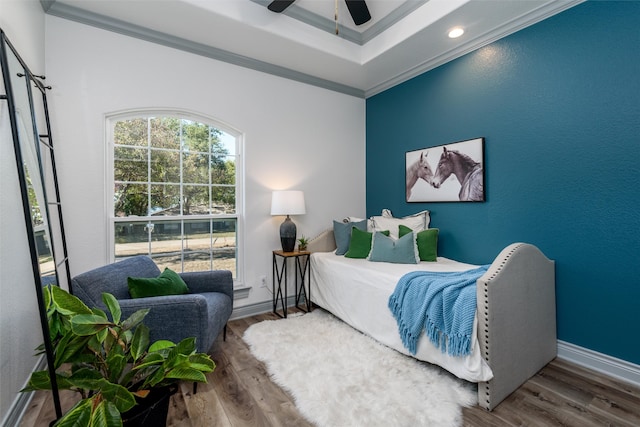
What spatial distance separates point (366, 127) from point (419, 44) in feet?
4.58

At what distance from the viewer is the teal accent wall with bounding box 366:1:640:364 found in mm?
2080

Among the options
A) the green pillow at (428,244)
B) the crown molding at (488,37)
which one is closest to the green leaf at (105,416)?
the green pillow at (428,244)

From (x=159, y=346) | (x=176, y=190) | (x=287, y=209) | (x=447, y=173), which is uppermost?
(x=447, y=173)

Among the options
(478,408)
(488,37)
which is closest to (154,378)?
(478,408)

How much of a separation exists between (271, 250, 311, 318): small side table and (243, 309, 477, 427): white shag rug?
0.58 metres

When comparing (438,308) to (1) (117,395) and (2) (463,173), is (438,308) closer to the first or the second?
(2) (463,173)

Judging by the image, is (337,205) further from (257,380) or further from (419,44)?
(257,380)

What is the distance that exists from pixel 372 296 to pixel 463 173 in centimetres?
154

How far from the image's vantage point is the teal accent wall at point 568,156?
6.82ft

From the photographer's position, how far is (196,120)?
9.98 feet

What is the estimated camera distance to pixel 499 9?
8.00 ft

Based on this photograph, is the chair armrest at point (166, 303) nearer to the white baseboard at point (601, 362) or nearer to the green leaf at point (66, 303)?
the green leaf at point (66, 303)

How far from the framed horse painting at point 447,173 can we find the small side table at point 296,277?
4.77 feet

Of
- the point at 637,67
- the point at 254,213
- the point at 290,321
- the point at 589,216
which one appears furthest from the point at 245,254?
the point at 637,67
